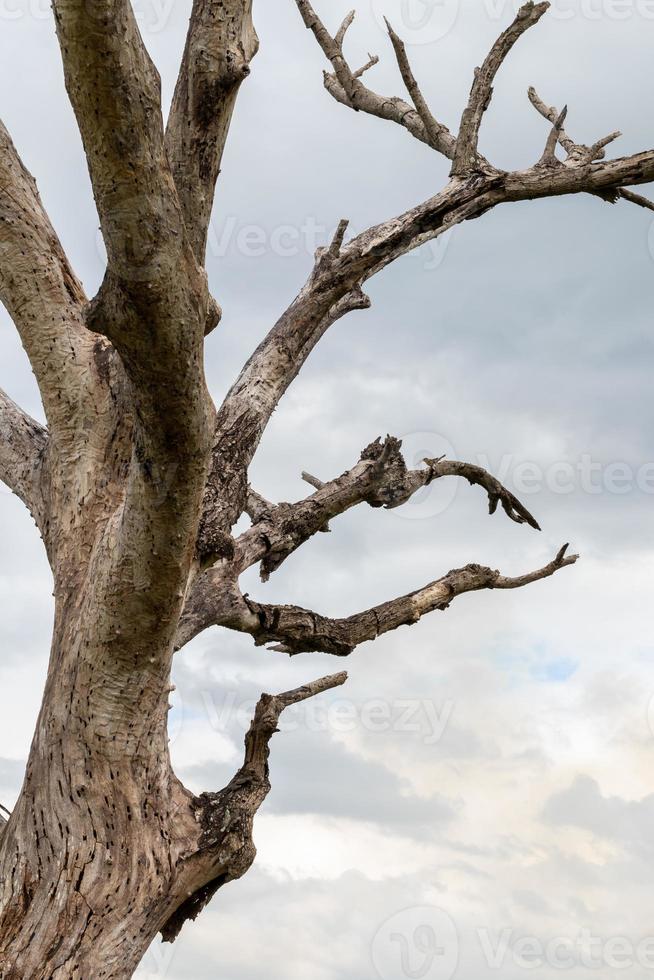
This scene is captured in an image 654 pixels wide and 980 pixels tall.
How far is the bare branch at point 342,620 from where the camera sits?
6406 mm

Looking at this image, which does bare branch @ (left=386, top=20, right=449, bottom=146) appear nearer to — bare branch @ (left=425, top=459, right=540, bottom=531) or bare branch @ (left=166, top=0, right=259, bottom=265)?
bare branch @ (left=166, top=0, right=259, bottom=265)

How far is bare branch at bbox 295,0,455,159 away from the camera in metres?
7.27

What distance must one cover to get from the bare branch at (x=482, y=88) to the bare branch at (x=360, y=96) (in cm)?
54

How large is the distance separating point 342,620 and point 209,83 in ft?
11.4

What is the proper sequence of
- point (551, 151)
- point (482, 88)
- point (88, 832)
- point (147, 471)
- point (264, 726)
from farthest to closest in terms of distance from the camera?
point (551, 151)
point (482, 88)
point (264, 726)
point (88, 832)
point (147, 471)

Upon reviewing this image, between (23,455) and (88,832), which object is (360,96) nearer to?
(23,455)

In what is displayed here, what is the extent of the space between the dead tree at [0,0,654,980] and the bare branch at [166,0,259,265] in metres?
0.01

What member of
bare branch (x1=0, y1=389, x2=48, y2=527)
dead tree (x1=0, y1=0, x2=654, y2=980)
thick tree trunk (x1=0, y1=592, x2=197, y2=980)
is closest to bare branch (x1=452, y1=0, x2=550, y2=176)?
dead tree (x1=0, y1=0, x2=654, y2=980)

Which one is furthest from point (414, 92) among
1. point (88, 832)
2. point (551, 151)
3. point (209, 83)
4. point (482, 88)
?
point (88, 832)

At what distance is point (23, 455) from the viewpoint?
6141mm

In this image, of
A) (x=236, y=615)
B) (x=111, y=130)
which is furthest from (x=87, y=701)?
(x=111, y=130)

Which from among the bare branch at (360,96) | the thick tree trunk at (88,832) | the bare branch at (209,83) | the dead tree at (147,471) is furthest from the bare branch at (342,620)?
the bare branch at (360,96)

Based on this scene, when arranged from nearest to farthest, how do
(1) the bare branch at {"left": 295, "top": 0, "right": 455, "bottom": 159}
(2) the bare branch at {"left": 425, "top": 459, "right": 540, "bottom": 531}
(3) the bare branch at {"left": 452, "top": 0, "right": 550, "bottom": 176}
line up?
(3) the bare branch at {"left": 452, "top": 0, "right": 550, "bottom": 176} < (1) the bare branch at {"left": 295, "top": 0, "right": 455, "bottom": 159} < (2) the bare branch at {"left": 425, "top": 459, "right": 540, "bottom": 531}

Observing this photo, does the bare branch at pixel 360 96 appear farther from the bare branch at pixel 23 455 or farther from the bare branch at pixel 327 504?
the bare branch at pixel 23 455
